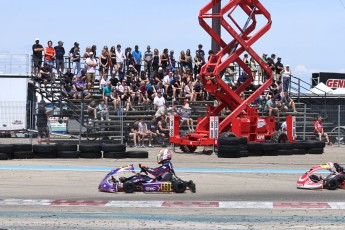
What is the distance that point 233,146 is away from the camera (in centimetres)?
2275

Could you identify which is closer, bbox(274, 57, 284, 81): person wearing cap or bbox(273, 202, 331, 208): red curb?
bbox(273, 202, 331, 208): red curb

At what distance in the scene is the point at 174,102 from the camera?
1129 inches

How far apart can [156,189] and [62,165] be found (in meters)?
6.93

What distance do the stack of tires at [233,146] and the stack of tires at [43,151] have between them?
16.4ft

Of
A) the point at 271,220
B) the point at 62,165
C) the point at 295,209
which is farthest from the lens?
the point at 62,165

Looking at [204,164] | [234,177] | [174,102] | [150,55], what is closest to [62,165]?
[204,164]

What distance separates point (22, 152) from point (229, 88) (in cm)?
712

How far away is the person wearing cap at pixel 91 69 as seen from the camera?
28.5 meters

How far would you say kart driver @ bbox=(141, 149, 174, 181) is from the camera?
1392 centimetres

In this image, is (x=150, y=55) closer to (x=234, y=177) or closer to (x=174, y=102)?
(x=174, y=102)

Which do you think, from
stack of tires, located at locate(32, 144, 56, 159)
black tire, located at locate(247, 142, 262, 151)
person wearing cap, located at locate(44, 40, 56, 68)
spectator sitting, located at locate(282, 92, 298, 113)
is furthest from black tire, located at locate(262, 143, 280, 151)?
person wearing cap, located at locate(44, 40, 56, 68)

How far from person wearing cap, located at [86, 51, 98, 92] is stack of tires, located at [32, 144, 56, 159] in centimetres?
711

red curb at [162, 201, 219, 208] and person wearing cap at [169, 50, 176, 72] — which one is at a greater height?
person wearing cap at [169, 50, 176, 72]

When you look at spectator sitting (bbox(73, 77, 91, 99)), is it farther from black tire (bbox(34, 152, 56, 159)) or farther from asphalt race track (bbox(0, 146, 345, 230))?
asphalt race track (bbox(0, 146, 345, 230))
